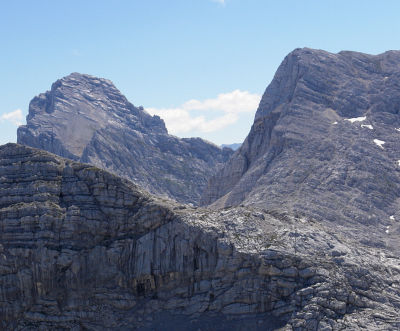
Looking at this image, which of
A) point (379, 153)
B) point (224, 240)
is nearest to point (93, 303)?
point (224, 240)

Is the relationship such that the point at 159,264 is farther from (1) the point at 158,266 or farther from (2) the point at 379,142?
(2) the point at 379,142

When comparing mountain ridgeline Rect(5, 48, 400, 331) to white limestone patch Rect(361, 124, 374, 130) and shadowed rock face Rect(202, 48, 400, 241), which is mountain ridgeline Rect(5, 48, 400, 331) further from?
white limestone patch Rect(361, 124, 374, 130)

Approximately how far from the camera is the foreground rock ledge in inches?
Answer: 3374

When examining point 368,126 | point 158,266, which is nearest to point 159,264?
point 158,266

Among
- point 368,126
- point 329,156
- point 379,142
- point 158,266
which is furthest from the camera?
point 368,126

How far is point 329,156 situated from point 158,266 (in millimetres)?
95441

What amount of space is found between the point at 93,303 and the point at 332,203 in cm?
8532

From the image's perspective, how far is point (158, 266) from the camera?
3561 inches

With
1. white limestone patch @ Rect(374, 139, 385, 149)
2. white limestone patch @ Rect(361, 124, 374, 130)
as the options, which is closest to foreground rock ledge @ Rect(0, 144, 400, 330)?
white limestone patch @ Rect(374, 139, 385, 149)

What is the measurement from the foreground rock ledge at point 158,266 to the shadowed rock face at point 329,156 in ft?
210

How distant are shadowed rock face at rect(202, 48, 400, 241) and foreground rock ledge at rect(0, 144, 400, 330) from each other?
210 feet

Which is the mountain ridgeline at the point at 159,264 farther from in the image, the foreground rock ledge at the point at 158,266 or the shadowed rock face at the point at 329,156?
the shadowed rock face at the point at 329,156

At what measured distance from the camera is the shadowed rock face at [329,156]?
532 ft

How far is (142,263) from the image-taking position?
3573 inches
